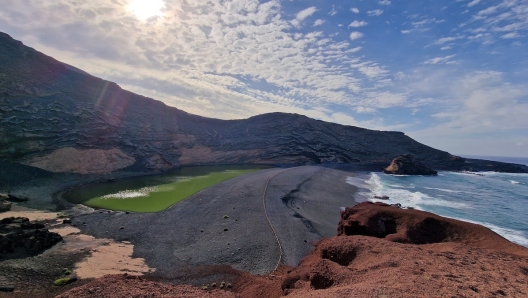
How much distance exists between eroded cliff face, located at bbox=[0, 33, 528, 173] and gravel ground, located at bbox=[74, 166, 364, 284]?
31.7 metres

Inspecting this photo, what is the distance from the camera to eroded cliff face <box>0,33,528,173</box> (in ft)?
172

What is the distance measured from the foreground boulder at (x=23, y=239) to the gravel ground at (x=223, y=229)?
384 cm

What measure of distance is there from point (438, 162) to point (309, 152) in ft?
171

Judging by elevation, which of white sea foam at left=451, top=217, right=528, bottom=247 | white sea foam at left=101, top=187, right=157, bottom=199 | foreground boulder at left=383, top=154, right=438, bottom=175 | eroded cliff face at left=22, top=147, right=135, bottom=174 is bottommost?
white sea foam at left=101, top=187, right=157, bottom=199

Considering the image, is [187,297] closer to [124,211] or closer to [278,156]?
[124,211]

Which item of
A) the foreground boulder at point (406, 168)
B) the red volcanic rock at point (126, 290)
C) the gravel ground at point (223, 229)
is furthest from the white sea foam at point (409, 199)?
the red volcanic rock at point (126, 290)

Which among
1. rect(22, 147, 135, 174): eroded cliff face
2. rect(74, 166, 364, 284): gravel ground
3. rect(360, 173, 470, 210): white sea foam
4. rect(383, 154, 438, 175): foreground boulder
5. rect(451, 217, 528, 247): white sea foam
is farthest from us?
rect(383, 154, 438, 175): foreground boulder

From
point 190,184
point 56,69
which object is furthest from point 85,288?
point 56,69

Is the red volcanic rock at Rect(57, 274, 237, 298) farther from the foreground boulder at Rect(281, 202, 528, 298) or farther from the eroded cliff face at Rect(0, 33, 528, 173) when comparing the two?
the eroded cliff face at Rect(0, 33, 528, 173)

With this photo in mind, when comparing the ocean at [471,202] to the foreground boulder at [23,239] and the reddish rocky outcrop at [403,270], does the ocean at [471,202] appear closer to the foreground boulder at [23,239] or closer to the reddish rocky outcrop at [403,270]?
the reddish rocky outcrop at [403,270]

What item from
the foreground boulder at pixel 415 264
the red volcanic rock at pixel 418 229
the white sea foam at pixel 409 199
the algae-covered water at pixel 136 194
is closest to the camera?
the foreground boulder at pixel 415 264

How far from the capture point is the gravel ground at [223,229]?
18.4 metres

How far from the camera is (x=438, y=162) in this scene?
103 metres

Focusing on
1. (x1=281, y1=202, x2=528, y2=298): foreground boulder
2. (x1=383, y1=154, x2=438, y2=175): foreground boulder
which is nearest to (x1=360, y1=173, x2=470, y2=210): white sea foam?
(x1=281, y1=202, x2=528, y2=298): foreground boulder
